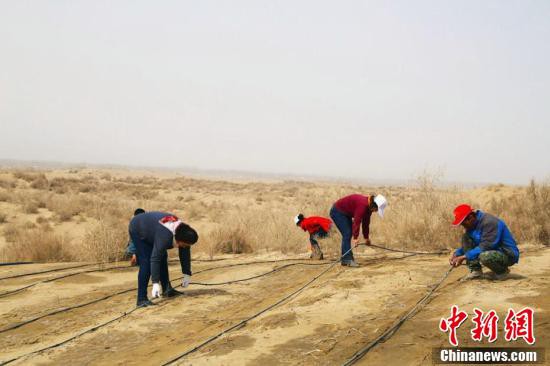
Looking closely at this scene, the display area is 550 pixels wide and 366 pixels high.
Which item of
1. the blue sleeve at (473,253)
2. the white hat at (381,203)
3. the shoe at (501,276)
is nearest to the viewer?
the blue sleeve at (473,253)

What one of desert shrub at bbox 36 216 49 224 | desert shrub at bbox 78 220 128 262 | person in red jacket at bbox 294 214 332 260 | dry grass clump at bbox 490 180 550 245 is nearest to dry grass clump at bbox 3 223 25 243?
desert shrub at bbox 36 216 49 224

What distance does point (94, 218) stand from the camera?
1967 centimetres

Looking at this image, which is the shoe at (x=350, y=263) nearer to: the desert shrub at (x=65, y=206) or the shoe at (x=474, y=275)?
the shoe at (x=474, y=275)

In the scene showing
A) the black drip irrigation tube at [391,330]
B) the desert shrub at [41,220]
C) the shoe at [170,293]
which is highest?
the black drip irrigation tube at [391,330]

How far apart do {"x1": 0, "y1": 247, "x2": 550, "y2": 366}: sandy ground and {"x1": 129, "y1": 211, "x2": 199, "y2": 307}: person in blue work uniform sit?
44cm

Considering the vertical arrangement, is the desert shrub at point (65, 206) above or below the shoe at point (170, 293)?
above

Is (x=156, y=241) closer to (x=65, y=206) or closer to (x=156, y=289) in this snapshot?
(x=156, y=289)

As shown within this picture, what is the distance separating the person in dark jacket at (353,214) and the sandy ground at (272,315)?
39 centimetres

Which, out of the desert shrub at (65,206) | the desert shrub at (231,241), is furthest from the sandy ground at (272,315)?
the desert shrub at (65,206)

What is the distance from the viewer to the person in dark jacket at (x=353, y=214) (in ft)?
27.5

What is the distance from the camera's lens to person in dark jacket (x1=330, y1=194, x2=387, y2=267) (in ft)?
27.5

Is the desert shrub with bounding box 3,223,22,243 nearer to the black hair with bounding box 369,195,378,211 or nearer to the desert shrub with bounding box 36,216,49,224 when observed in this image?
the desert shrub with bounding box 36,216,49,224

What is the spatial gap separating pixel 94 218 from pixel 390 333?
1671 cm

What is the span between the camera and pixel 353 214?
8922mm
